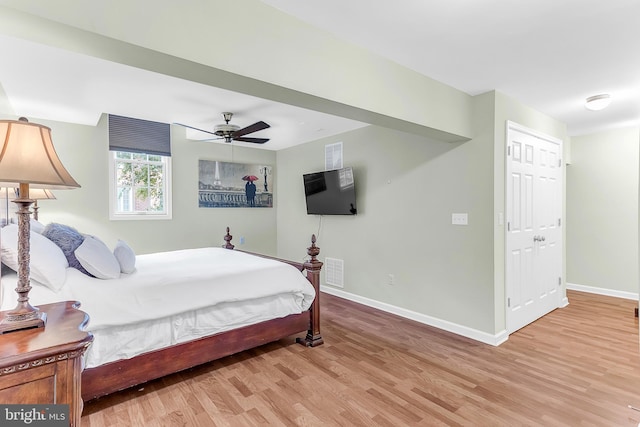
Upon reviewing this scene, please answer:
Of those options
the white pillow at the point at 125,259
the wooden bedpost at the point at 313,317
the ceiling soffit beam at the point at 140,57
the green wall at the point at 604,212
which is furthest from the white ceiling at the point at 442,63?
the wooden bedpost at the point at 313,317

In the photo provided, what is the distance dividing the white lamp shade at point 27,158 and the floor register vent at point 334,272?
3.82 metres

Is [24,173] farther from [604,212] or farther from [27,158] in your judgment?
[604,212]

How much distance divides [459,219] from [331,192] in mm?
1916

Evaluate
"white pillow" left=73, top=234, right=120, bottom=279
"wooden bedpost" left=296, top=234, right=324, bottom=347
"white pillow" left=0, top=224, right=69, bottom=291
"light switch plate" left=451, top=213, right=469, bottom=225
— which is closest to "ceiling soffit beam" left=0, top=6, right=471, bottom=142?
"white pillow" left=0, top=224, right=69, bottom=291

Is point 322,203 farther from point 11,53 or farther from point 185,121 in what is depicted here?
point 11,53

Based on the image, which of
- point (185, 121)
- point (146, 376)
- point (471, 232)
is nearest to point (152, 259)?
point (146, 376)

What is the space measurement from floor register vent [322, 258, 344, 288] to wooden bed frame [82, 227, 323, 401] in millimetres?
1675

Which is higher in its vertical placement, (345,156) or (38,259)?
(345,156)

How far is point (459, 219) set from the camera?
11.0ft

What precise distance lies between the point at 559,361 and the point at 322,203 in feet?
10.7

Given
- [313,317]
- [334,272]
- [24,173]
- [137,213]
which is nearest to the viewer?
[24,173]

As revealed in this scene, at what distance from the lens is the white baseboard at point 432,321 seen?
312 centimetres


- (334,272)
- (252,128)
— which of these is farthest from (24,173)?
(334,272)

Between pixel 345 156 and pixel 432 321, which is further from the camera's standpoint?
pixel 345 156
